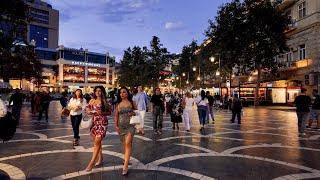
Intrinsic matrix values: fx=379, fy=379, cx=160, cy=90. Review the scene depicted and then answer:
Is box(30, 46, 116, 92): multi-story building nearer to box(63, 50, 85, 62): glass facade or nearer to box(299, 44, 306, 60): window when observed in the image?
box(63, 50, 85, 62): glass facade

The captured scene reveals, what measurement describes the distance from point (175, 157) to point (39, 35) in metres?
145

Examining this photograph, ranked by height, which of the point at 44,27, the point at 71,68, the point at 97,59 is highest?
the point at 44,27

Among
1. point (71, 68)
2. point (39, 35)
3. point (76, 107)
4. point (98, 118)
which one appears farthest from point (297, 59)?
point (39, 35)

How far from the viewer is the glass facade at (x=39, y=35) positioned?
466 feet

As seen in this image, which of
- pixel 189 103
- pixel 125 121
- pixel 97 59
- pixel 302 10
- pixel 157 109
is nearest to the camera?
pixel 125 121

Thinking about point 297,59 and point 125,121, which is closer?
point 125,121

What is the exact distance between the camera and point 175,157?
9.62 m

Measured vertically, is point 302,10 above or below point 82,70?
above

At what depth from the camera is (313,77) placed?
1507 inches

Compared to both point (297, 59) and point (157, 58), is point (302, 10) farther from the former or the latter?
point (157, 58)

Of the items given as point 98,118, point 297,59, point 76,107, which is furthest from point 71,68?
point 98,118

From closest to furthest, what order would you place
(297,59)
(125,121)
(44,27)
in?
(125,121), (297,59), (44,27)

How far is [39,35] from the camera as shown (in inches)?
5699

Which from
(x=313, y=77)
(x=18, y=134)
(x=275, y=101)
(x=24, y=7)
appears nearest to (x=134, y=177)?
(x=18, y=134)
